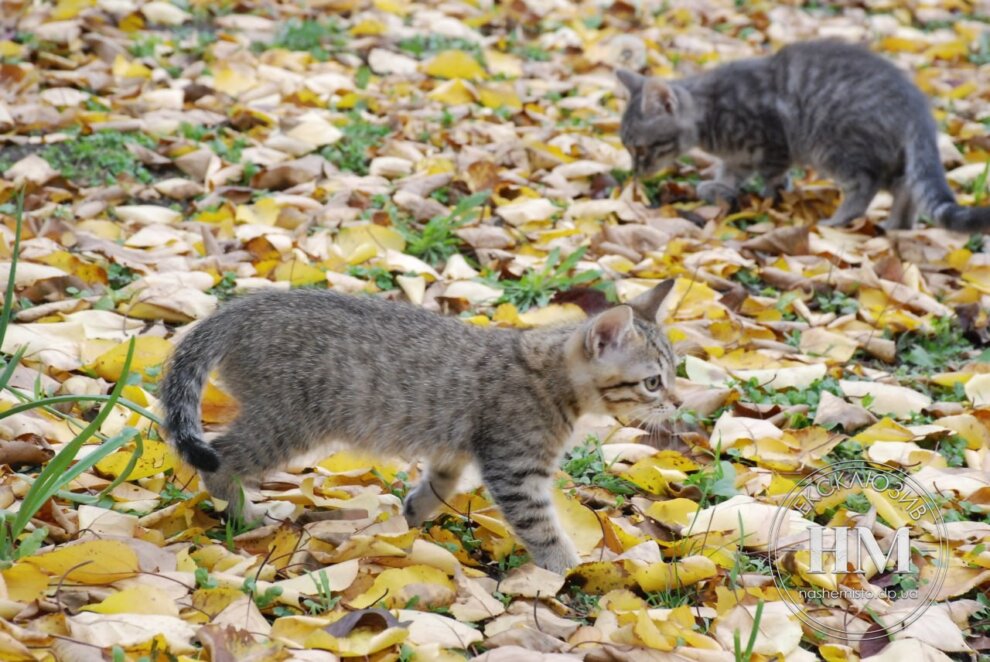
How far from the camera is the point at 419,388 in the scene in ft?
12.5

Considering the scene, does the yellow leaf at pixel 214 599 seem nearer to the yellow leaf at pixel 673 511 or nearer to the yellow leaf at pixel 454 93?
the yellow leaf at pixel 673 511

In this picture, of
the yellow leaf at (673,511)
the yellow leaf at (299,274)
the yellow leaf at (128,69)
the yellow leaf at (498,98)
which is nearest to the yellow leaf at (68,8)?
the yellow leaf at (128,69)

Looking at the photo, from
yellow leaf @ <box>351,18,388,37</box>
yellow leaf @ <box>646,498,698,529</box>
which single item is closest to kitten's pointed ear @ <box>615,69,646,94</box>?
yellow leaf @ <box>351,18,388,37</box>

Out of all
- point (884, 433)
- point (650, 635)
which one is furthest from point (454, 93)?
point (650, 635)

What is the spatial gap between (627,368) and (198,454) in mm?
1476

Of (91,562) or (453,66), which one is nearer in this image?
(91,562)

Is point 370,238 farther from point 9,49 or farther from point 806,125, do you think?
Result: point 9,49

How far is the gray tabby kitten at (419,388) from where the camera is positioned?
360 centimetres

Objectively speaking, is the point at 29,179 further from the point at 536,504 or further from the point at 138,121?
the point at 536,504

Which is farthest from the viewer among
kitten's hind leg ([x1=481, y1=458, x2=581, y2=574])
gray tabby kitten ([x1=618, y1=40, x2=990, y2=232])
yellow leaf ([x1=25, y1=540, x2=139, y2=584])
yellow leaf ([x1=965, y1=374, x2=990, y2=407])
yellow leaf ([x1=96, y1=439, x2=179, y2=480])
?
gray tabby kitten ([x1=618, y1=40, x2=990, y2=232])

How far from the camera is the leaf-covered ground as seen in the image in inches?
120

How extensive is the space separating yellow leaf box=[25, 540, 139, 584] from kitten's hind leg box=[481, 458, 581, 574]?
1.17 meters

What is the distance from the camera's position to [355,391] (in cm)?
376

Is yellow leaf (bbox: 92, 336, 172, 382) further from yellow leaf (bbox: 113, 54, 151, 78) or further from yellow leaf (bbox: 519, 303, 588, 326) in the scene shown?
yellow leaf (bbox: 113, 54, 151, 78)
